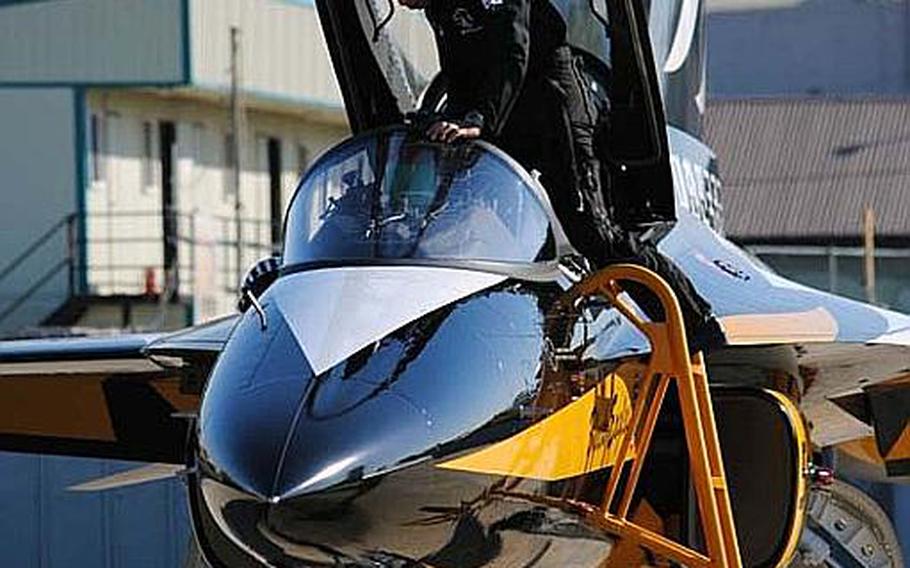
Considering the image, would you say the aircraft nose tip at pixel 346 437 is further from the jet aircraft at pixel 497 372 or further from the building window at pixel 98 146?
the building window at pixel 98 146

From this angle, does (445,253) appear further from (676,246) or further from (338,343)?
(676,246)

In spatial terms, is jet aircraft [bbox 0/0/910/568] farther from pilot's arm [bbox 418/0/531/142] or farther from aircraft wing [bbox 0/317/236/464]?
aircraft wing [bbox 0/317/236/464]

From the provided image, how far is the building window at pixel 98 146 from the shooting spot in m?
37.3

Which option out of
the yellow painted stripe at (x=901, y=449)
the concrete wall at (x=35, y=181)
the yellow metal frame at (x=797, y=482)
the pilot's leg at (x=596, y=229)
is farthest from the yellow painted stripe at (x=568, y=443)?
the concrete wall at (x=35, y=181)

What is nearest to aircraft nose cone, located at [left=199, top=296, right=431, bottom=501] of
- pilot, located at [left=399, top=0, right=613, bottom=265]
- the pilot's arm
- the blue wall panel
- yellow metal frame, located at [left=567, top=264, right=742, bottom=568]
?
yellow metal frame, located at [left=567, top=264, right=742, bottom=568]

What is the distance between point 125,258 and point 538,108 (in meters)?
30.7

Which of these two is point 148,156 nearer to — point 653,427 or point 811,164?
point 811,164

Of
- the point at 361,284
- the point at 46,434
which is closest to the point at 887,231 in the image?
the point at 46,434

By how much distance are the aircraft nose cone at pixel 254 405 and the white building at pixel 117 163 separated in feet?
90.4

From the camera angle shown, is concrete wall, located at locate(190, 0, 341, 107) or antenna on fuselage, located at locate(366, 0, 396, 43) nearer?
antenna on fuselage, located at locate(366, 0, 396, 43)

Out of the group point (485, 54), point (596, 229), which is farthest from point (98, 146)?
point (596, 229)

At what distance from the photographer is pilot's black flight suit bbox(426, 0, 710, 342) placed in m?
7.59

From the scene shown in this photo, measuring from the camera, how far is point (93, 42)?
37750mm

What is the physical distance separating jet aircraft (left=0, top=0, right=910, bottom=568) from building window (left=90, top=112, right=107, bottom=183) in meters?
28.9
